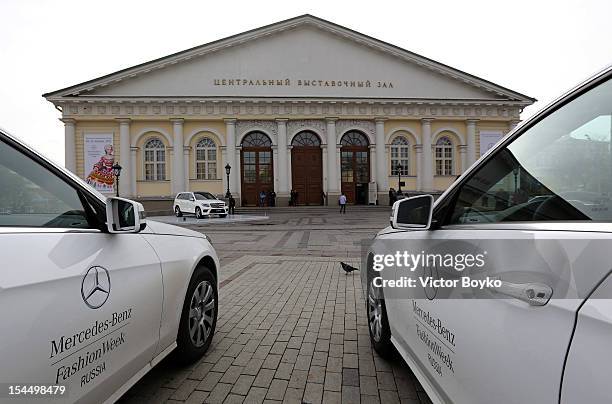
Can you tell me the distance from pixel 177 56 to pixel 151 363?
115ft

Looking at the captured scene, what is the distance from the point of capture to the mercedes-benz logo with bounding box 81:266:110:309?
164 centimetres

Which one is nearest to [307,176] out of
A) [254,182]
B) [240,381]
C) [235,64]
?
[254,182]

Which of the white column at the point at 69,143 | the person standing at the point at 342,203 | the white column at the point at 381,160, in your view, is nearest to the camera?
the person standing at the point at 342,203

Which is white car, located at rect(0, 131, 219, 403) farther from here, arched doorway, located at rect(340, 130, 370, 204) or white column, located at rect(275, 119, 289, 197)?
arched doorway, located at rect(340, 130, 370, 204)

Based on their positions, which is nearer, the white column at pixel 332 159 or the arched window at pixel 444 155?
the white column at pixel 332 159

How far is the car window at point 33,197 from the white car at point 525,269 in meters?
1.96

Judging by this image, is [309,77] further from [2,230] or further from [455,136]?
[2,230]

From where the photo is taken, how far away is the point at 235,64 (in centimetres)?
3316

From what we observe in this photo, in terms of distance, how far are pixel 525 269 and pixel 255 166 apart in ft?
106

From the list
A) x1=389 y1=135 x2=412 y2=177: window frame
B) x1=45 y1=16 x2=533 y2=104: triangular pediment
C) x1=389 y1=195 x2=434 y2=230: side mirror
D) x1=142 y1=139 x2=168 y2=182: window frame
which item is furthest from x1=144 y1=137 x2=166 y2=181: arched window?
Result: x1=389 y1=195 x2=434 y2=230: side mirror

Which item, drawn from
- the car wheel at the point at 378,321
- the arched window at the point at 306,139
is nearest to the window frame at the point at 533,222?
the car wheel at the point at 378,321

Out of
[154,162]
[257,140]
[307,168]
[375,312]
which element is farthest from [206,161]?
[375,312]

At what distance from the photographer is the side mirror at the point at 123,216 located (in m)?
1.98

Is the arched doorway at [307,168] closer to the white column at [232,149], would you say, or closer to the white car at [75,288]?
the white column at [232,149]
